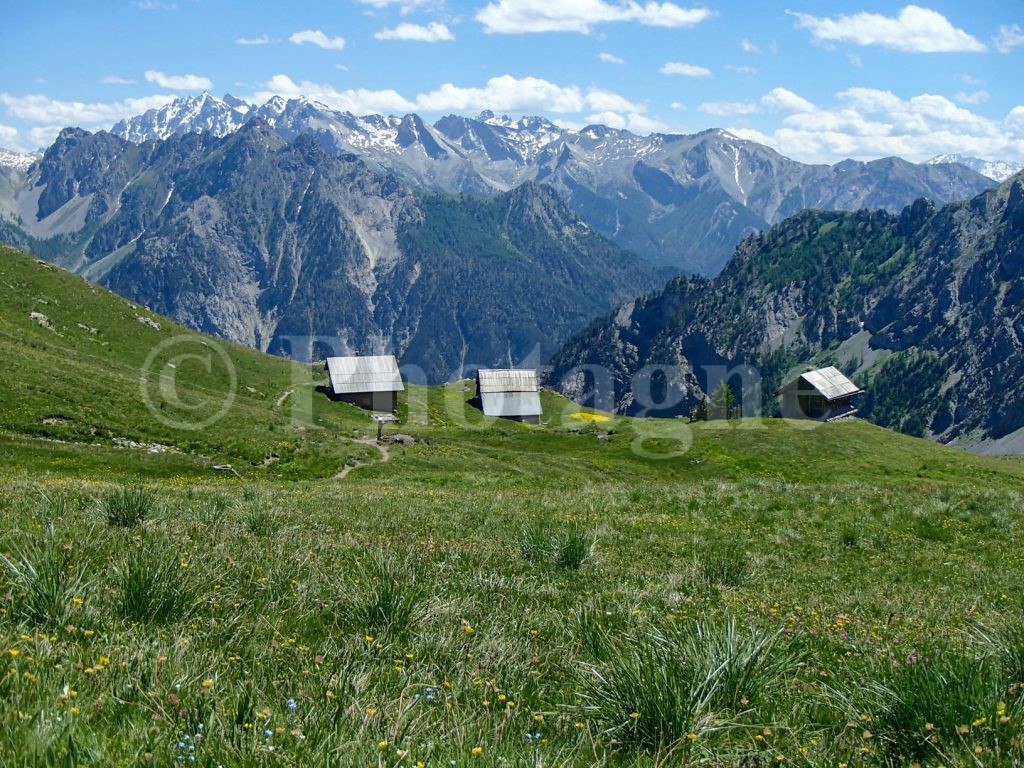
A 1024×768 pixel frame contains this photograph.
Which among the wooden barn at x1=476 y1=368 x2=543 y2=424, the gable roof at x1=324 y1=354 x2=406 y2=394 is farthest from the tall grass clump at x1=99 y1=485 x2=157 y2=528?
the wooden barn at x1=476 y1=368 x2=543 y2=424

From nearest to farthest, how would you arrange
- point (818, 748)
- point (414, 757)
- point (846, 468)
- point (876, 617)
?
point (414, 757) → point (818, 748) → point (876, 617) → point (846, 468)

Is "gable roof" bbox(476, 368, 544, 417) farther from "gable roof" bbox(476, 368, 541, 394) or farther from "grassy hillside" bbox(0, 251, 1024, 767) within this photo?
"grassy hillside" bbox(0, 251, 1024, 767)

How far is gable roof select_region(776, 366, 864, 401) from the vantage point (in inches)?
4075

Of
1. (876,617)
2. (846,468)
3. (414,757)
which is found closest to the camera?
(414,757)

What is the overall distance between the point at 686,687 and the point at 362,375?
4028 inches

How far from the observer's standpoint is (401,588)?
8633 millimetres

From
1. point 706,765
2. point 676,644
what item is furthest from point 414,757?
point 676,644

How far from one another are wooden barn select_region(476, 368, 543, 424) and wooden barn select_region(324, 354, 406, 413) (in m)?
16.4

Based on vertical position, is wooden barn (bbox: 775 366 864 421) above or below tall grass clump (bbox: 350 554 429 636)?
below

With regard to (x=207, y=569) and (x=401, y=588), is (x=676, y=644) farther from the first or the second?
(x=207, y=569)

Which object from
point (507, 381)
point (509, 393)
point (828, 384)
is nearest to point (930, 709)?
point (828, 384)

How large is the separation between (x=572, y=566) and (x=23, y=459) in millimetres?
35696

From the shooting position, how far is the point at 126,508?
13.4 m

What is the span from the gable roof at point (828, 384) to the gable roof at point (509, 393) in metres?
37.3
